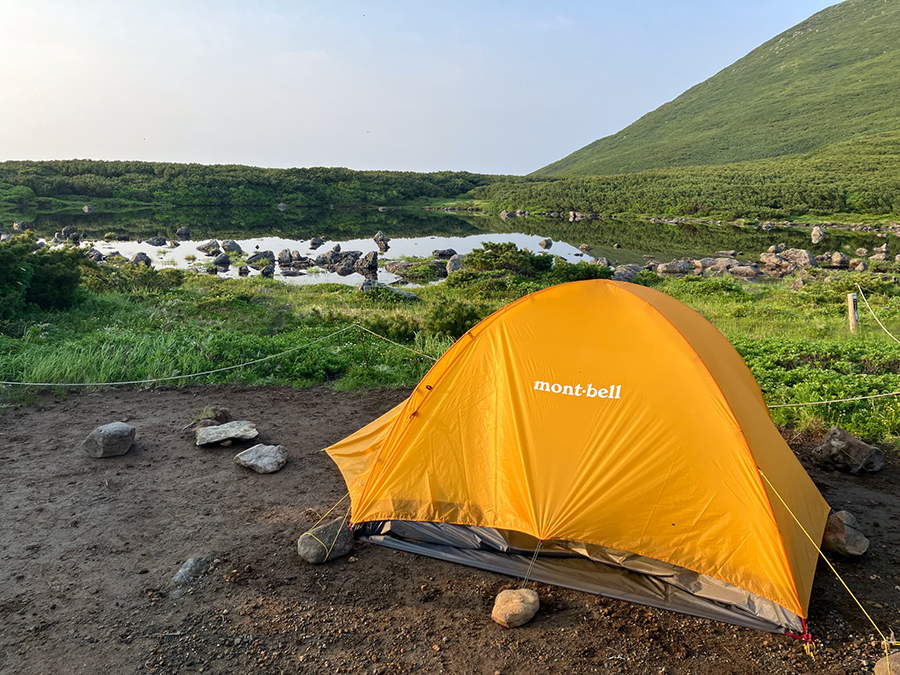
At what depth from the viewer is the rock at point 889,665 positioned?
3.60 meters

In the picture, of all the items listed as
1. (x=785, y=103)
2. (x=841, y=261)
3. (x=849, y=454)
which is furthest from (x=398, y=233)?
(x=785, y=103)

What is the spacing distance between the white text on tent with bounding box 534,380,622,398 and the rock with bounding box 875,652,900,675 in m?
2.41

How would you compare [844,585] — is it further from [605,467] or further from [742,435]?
[605,467]

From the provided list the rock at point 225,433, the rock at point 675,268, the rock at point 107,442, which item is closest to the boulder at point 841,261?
the rock at point 675,268

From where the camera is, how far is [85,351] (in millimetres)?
10133

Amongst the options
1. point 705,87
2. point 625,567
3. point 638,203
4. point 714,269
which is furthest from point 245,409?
point 705,87

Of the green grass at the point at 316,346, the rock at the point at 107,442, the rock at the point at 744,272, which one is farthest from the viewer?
the rock at the point at 744,272

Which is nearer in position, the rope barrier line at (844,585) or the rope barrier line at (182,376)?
the rope barrier line at (844,585)

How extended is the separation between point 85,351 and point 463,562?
27.3ft

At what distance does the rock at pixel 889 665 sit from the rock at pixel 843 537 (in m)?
1.50

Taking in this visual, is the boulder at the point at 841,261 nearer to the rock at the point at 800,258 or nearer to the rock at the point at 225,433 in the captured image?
the rock at the point at 800,258

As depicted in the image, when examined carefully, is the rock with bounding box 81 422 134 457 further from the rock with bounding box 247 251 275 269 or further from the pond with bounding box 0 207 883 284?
the rock with bounding box 247 251 275 269

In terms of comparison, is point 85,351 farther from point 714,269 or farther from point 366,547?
point 714,269

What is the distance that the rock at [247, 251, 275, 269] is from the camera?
3266cm
